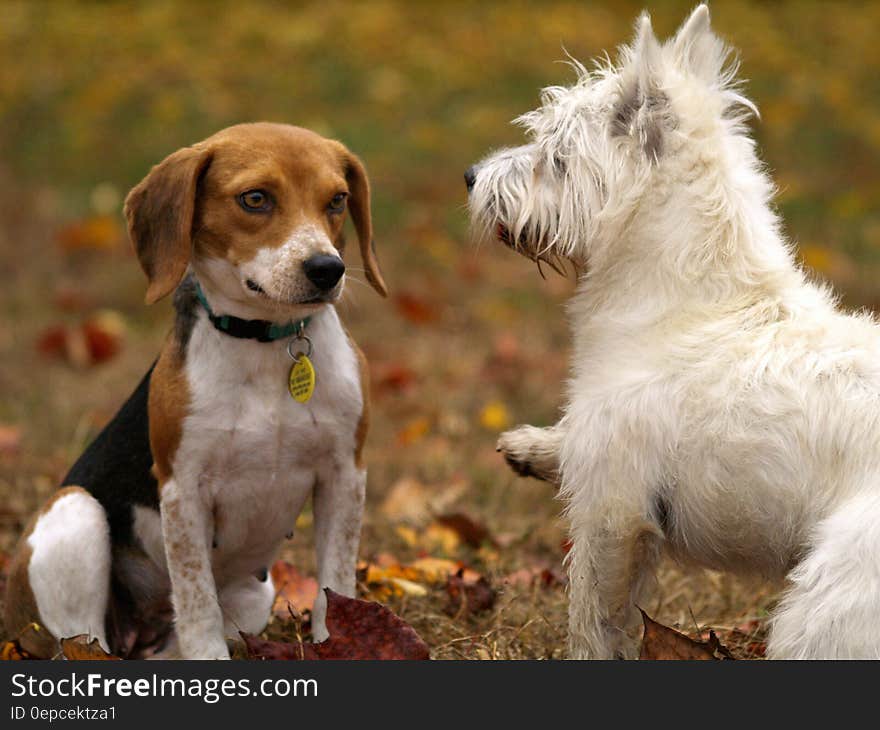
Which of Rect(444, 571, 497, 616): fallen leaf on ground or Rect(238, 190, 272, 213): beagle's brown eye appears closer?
Rect(238, 190, 272, 213): beagle's brown eye

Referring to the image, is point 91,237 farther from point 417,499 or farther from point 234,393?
point 234,393

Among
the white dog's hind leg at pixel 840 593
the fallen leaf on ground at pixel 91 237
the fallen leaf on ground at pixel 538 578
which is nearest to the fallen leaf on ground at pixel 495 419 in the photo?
the fallen leaf on ground at pixel 538 578

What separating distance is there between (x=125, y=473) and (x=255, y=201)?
104cm

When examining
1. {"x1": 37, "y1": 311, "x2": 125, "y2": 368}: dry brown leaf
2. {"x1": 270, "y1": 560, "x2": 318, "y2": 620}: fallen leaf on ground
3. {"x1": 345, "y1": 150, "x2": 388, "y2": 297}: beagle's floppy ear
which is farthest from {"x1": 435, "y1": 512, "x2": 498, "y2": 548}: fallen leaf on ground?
{"x1": 37, "y1": 311, "x2": 125, "y2": 368}: dry brown leaf

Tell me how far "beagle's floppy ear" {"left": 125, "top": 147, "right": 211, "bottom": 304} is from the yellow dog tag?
43 cm

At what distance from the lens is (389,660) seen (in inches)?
134

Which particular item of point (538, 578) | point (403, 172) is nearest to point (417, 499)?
point (538, 578)

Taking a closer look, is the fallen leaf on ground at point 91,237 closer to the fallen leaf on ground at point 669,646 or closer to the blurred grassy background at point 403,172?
the blurred grassy background at point 403,172

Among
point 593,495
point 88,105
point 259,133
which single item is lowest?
point 593,495

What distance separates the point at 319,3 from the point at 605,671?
52.2 feet

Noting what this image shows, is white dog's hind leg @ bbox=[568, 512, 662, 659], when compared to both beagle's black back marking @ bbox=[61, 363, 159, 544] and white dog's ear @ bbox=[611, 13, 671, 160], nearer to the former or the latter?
white dog's ear @ bbox=[611, 13, 671, 160]

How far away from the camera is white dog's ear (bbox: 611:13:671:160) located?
11.3 ft

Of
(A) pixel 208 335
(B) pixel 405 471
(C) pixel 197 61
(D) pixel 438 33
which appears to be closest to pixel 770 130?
(D) pixel 438 33

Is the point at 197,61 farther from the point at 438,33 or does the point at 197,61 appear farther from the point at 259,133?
the point at 259,133
